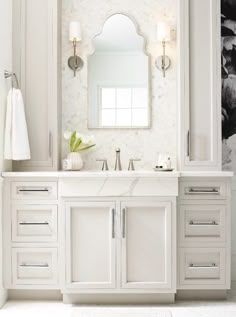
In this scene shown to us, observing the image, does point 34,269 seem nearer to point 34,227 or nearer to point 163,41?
point 34,227

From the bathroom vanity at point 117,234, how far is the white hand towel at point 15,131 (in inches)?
6.5

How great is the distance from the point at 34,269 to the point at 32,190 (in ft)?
1.78

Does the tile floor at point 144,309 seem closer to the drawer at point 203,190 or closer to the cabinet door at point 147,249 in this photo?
the cabinet door at point 147,249

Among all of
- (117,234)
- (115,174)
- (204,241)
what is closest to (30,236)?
(117,234)

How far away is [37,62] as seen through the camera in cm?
363

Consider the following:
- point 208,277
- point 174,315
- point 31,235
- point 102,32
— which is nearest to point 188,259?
point 208,277

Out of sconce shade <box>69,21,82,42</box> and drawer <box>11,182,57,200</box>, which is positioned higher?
sconce shade <box>69,21,82,42</box>

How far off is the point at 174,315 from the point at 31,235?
1095mm

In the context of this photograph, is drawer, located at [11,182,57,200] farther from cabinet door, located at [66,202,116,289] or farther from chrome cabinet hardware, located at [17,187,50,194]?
cabinet door, located at [66,202,116,289]

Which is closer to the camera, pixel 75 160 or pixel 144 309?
pixel 144 309

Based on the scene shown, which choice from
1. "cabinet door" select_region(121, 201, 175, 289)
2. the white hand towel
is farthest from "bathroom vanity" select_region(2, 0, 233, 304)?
the white hand towel

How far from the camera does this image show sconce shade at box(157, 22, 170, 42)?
377 cm

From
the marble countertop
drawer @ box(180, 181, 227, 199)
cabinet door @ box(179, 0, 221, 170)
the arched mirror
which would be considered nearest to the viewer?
the marble countertop

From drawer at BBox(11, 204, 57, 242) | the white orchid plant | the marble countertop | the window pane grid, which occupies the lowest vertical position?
drawer at BBox(11, 204, 57, 242)
